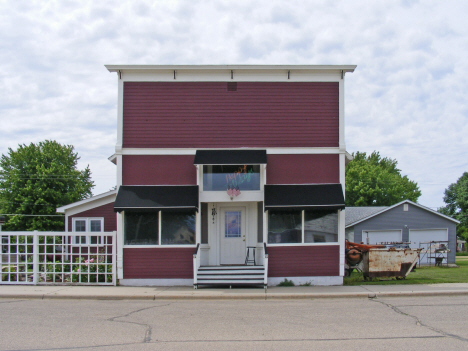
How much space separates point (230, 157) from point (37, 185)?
35.9m

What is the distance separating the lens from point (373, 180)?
58656 mm

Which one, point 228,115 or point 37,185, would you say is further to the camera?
point 37,185

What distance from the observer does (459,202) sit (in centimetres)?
Answer: 5538

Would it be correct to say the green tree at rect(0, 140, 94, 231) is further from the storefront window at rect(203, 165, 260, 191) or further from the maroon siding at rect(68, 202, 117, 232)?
the storefront window at rect(203, 165, 260, 191)

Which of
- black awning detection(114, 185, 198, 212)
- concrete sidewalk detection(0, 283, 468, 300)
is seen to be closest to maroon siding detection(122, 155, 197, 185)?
black awning detection(114, 185, 198, 212)

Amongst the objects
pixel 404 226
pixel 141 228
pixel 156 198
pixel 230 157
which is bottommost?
pixel 404 226

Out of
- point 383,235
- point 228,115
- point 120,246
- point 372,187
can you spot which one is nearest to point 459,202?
point 372,187

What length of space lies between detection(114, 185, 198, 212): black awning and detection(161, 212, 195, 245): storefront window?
57 centimetres

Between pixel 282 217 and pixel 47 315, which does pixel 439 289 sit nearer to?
pixel 282 217

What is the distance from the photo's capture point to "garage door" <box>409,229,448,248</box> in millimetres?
32531

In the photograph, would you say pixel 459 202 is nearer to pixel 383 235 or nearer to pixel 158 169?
pixel 383 235

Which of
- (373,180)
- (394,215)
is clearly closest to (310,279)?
(394,215)

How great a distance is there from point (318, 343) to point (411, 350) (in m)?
1.42

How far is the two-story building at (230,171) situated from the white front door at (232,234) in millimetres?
34
